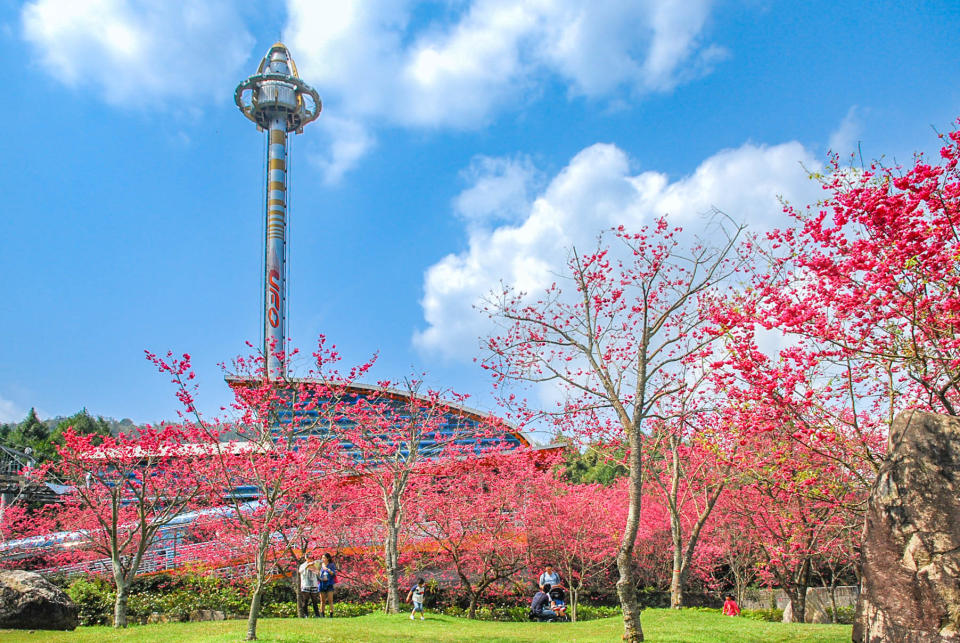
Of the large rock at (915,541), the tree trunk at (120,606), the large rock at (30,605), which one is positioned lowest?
the tree trunk at (120,606)

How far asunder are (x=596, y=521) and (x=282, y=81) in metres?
47.7

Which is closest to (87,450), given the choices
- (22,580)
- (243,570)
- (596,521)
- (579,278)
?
(22,580)

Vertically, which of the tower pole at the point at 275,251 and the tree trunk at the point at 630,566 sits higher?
the tower pole at the point at 275,251

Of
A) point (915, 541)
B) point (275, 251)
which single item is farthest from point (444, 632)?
point (275, 251)

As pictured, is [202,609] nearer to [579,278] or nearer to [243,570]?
[243,570]

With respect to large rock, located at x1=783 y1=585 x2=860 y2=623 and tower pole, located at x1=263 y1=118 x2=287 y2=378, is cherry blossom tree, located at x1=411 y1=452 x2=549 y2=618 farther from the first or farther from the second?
tower pole, located at x1=263 y1=118 x2=287 y2=378

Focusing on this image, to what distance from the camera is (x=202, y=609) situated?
18.0 metres

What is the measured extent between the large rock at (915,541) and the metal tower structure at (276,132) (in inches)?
1824

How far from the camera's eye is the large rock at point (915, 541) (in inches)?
249

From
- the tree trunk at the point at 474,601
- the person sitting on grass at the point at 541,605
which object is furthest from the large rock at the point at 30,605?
the tree trunk at the point at 474,601

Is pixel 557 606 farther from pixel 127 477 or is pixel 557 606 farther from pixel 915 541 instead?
pixel 127 477

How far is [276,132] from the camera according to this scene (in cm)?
5494

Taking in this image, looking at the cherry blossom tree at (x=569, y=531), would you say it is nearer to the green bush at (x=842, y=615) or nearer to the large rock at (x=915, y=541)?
the green bush at (x=842, y=615)

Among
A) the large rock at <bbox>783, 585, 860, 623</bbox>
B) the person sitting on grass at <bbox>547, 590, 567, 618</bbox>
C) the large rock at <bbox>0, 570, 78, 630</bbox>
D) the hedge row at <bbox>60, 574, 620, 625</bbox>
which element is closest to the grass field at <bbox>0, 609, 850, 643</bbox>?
the large rock at <bbox>0, 570, 78, 630</bbox>
